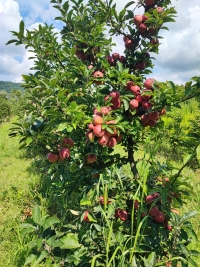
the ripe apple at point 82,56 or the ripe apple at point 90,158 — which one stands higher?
the ripe apple at point 82,56

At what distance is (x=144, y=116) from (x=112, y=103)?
0.76ft

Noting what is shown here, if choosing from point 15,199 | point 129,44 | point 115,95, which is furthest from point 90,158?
point 15,199

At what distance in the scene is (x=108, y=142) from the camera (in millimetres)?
1519

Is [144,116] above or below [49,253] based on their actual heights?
above

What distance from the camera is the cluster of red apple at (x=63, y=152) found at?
1.55 metres

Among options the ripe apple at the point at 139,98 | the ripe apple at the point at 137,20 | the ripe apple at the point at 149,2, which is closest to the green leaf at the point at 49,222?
the ripe apple at the point at 139,98

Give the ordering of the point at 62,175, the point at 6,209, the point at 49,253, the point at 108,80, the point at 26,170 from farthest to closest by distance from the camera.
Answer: the point at 26,170
the point at 6,209
the point at 62,175
the point at 108,80
the point at 49,253

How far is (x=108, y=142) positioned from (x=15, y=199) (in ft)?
9.19

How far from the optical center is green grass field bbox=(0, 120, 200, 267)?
2.50 metres

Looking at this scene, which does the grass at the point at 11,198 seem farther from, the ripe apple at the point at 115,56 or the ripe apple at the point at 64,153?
the ripe apple at the point at 115,56

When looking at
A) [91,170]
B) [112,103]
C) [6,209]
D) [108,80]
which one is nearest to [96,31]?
[108,80]

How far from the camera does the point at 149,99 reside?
1.61 m

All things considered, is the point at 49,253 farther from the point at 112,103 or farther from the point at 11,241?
the point at 11,241

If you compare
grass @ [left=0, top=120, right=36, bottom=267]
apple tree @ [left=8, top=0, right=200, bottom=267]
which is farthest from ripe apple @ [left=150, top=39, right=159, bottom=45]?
grass @ [left=0, top=120, right=36, bottom=267]
